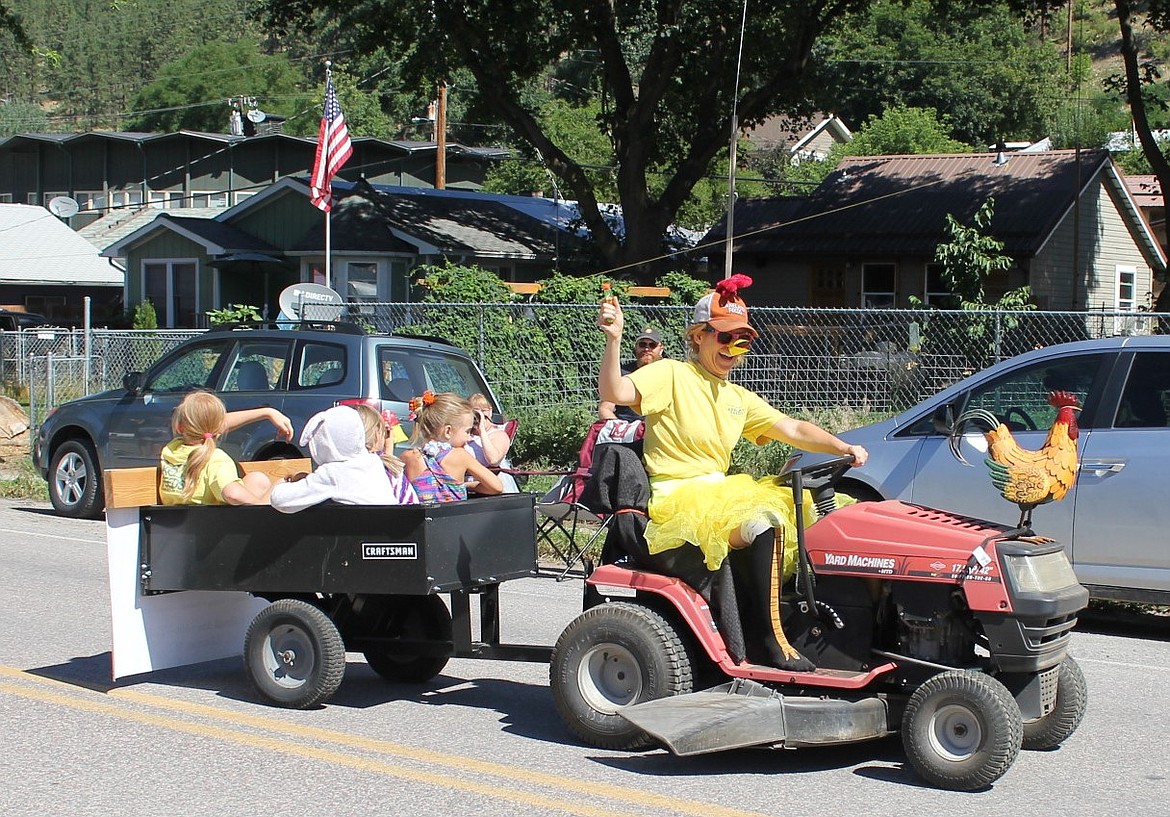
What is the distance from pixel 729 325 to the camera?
608 centimetres

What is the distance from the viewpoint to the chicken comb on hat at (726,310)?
20.0 ft

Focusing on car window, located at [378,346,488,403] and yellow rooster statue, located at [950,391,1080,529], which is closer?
yellow rooster statue, located at [950,391,1080,529]

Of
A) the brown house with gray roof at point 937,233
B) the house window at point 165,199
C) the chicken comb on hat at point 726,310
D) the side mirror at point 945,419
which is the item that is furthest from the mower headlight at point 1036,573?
the house window at point 165,199

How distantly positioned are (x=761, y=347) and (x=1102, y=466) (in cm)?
808

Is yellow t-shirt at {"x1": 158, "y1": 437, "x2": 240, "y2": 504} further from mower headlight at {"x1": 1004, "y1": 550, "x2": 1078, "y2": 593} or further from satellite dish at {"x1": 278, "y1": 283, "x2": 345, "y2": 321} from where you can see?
satellite dish at {"x1": 278, "y1": 283, "x2": 345, "y2": 321}

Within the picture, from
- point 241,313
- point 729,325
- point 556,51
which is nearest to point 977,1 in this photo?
point 556,51

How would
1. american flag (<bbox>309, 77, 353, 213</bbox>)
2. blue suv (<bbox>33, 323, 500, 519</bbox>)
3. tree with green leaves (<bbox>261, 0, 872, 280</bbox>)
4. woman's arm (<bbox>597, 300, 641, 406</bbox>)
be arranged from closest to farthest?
woman's arm (<bbox>597, 300, 641, 406</bbox>) → blue suv (<bbox>33, 323, 500, 519</bbox>) → american flag (<bbox>309, 77, 353, 213</bbox>) → tree with green leaves (<bbox>261, 0, 872, 280</bbox>)

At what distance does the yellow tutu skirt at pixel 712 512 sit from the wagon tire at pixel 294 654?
5.53ft

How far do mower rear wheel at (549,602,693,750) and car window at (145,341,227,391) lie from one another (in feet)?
22.9

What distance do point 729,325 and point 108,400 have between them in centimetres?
909

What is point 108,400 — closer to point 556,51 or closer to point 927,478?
point 927,478

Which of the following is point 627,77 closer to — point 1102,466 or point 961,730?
point 1102,466

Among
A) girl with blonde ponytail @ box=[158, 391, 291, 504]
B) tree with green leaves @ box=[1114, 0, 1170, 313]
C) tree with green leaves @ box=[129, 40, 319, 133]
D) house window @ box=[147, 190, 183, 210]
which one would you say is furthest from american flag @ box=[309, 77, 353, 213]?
tree with green leaves @ box=[129, 40, 319, 133]

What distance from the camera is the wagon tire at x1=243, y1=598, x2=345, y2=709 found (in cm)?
648
